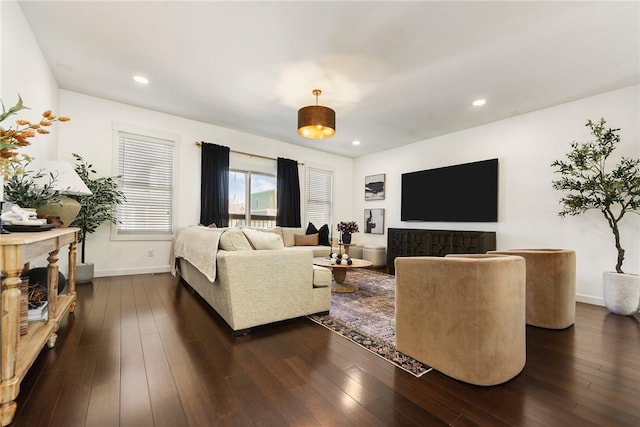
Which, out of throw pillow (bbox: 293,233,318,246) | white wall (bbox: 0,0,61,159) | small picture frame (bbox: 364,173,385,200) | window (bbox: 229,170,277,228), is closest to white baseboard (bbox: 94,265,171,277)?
window (bbox: 229,170,277,228)

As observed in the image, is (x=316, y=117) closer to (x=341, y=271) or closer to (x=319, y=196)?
(x=341, y=271)

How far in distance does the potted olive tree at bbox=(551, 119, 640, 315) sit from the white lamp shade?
5.46 metres

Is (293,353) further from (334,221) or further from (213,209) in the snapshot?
(334,221)

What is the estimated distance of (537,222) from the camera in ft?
12.9

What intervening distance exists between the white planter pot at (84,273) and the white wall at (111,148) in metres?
0.29

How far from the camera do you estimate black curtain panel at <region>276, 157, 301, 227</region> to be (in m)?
5.80

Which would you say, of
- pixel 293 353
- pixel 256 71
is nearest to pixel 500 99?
pixel 256 71

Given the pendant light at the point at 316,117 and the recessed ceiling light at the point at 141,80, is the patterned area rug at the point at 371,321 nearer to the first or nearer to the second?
the pendant light at the point at 316,117

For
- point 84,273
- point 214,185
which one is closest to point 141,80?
point 214,185

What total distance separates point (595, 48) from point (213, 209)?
538 centimetres

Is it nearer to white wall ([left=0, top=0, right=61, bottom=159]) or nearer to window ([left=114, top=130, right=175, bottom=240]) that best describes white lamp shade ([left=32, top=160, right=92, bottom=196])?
white wall ([left=0, top=0, right=61, bottom=159])

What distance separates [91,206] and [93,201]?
3.0 inches

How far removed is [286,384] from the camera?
1600 mm

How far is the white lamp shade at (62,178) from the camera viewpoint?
2.47 metres
